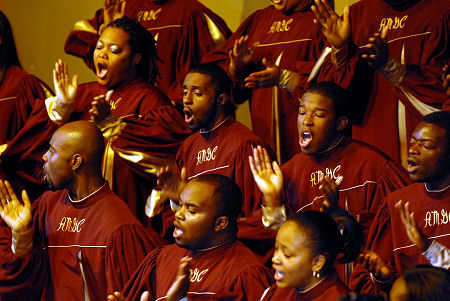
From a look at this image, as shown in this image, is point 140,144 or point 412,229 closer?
point 412,229

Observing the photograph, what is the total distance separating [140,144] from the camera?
5848 mm

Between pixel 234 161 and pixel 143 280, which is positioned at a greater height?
pixel 234 161

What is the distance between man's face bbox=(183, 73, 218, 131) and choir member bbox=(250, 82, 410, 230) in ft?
2.01

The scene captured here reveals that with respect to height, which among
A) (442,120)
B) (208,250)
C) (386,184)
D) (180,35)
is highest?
(442,120)

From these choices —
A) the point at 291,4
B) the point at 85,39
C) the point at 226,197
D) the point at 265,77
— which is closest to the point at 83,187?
the point at 226,197

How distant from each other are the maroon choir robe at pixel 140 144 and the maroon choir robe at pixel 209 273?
3.60ft

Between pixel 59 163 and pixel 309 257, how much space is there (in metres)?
1.73

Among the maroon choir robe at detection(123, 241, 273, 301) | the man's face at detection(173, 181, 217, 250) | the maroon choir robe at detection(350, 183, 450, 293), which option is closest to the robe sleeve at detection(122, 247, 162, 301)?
the maroon choir robe at detection(123, 241, 273, 301)

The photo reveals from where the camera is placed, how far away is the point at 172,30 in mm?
6734

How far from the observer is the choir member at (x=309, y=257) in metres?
3.96

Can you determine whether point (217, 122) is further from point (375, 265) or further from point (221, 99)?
point (375, 265)

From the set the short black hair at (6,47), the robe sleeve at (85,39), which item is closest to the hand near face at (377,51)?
the robe sleeve at (85,39)

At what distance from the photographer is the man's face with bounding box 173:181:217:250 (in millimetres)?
4504

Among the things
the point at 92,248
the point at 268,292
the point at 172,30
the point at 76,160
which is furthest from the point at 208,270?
the point at 172,30
